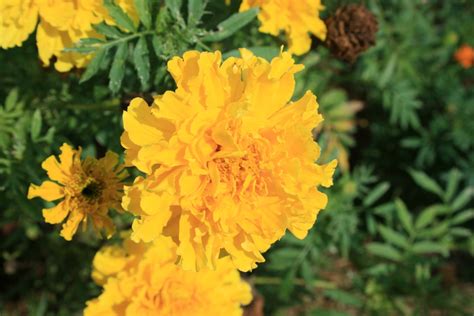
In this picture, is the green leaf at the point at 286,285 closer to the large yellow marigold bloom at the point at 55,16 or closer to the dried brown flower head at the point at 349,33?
Answer: the dried brown flower head at the point at 349,33

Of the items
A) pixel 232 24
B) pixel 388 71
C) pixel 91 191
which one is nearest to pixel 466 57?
pixel 388 71

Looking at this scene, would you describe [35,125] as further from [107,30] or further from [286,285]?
[286,285]

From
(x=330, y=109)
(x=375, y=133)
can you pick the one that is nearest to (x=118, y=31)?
(x=330, y=109)

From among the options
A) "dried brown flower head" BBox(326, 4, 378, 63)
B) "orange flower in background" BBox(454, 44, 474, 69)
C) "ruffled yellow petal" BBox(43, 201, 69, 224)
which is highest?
"dried brown flower head" BBox(326, 4, 378, 63)

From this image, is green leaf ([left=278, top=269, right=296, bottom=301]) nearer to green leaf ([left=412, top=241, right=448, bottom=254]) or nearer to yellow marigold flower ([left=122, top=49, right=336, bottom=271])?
green leaf ([left=412, top=241, right=448, bottom=254])

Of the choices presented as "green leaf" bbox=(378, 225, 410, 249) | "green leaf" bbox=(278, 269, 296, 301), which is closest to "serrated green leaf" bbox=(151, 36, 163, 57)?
"green leaf" bbox=(278, 269, 296, 301)

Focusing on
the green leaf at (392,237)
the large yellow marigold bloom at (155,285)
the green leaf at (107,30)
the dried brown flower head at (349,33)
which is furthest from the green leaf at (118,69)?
the green leaf at (392,237)
